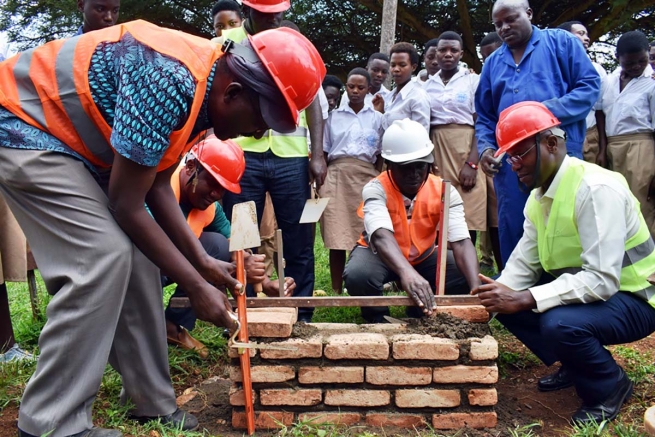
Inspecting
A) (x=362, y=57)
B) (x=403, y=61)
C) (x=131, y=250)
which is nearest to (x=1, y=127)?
(x=131, y=250)

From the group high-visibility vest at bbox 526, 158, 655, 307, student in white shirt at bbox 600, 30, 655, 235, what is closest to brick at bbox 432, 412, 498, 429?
high-visibility vest at bbox 526, 158, 655, 307

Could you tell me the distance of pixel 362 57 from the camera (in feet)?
43.5

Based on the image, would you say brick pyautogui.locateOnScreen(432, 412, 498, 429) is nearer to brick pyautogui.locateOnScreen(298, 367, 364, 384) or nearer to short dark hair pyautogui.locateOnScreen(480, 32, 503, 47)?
brick pyautogui.locateOnScreen(298, 367, 364, 384)

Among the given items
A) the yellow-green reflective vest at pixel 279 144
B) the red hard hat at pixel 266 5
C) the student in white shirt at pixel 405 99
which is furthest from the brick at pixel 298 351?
the student in white shirt at pixel 405 99

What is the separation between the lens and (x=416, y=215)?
4062mm

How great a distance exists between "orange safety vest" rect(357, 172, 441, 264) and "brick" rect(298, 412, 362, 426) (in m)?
1.52

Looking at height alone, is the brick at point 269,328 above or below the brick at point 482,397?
above

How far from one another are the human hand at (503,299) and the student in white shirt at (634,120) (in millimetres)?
3037

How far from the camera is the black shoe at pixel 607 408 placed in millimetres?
2768

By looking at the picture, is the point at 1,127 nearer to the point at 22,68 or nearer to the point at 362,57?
the point at 22,68

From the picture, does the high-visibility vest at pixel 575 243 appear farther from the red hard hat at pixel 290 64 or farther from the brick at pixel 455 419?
the red hard hat at pixel 290 64

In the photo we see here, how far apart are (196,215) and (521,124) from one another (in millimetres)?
1967

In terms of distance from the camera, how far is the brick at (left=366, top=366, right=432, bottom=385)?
8.87 ft

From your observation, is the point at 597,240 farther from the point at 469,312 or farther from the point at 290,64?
the point at 290,64
